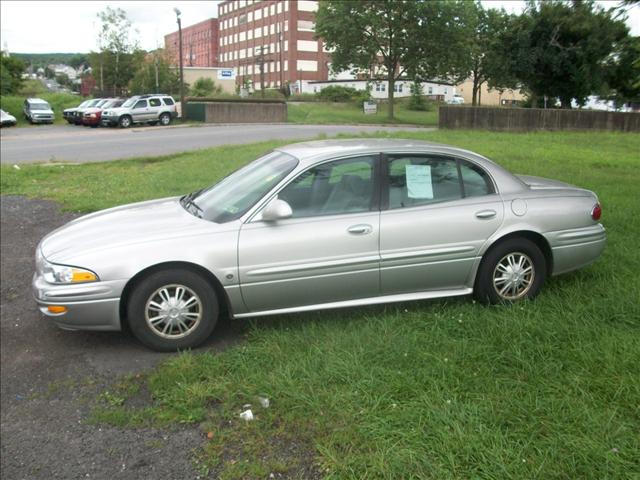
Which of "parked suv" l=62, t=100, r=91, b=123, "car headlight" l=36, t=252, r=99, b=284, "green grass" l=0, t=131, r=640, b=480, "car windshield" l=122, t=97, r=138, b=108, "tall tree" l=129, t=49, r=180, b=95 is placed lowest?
"green grass" l=0, t=131, r=640, b=480

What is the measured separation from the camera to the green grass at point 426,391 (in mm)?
2871

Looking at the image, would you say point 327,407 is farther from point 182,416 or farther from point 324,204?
point 324,204

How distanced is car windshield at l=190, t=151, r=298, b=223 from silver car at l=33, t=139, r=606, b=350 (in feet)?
0.06

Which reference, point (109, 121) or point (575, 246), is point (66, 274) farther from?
point (109, 121)

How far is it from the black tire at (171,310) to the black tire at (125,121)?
104ft

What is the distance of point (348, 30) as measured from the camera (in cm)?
4159

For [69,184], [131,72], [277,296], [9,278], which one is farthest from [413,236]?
[131,72]

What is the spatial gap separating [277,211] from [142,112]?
32.4 metres

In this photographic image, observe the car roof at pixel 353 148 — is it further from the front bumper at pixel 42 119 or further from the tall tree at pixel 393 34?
the tall tree at pixel 393 34

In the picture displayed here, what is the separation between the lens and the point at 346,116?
45062mm

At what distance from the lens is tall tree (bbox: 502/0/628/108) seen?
115 ft

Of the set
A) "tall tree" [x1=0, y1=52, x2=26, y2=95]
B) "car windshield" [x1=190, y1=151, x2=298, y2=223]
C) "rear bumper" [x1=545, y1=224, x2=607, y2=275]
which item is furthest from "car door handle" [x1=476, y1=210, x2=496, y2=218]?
"tall tree" [x1=0, y1=52, x2=26, y2=95]

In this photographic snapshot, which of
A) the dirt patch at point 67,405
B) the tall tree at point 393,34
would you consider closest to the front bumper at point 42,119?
the tall tree at point 393,34

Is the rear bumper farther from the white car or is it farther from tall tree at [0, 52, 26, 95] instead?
tall tree at [0, 52, 26, 95]
